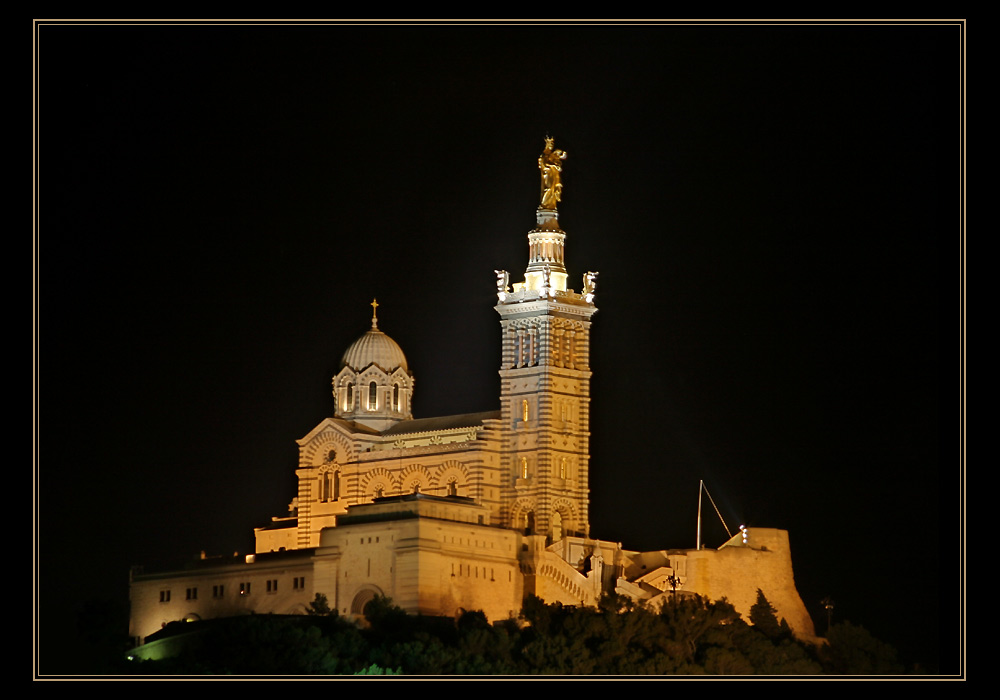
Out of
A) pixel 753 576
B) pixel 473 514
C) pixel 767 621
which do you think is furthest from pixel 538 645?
pixel 753 576

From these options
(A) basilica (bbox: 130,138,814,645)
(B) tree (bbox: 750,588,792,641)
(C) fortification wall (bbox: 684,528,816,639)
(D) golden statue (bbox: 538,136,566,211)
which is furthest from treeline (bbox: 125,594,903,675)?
(D) golden statue (bbox: 538,136,566,211)

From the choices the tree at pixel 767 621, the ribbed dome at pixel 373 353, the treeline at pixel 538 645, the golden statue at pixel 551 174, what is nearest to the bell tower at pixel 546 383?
the golden statue at pixel 551 174

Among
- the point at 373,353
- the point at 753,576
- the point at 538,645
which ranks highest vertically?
the point at 373,353

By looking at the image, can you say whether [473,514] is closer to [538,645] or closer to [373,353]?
[538,645]

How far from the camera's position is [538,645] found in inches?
4899

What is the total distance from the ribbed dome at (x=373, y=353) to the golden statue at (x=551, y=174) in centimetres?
1006

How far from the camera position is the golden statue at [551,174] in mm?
139000

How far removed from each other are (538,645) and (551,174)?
23020 millimetres

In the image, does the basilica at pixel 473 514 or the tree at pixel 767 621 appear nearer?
the basilica at pixel 473 514

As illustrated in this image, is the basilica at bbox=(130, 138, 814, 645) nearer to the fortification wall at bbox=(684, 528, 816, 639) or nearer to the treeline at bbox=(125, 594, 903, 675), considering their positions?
the fortification wall at bbox=(684, 528, 816, 639)

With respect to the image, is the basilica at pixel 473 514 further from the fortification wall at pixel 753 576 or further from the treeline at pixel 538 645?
the treeline at pixel 538 645
